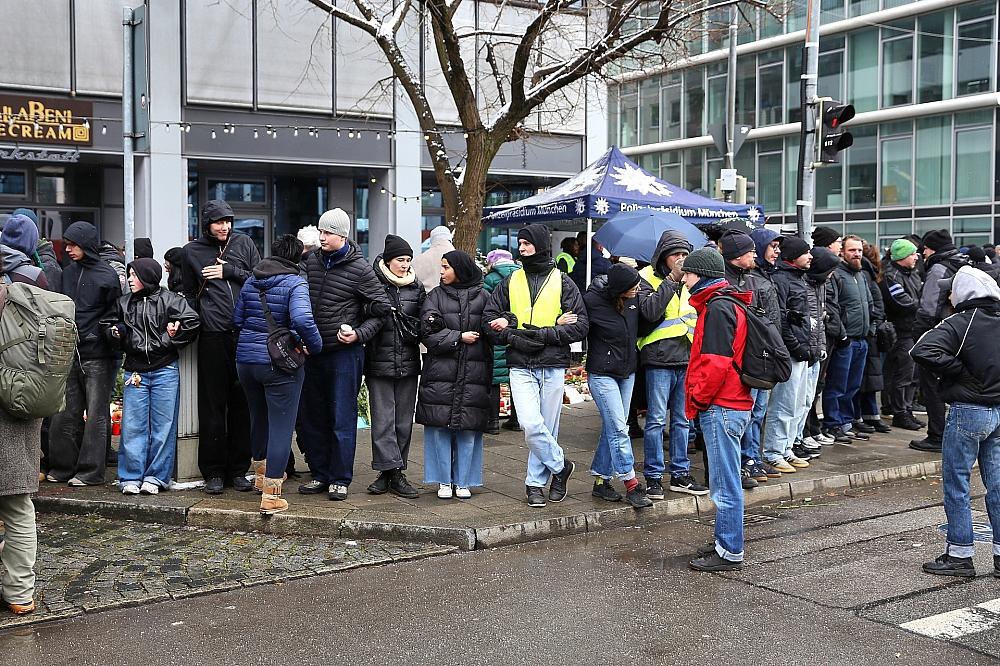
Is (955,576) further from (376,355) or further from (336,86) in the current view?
(336,86)

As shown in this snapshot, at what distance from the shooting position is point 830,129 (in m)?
12.0

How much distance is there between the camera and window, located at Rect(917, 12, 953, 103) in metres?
32.8

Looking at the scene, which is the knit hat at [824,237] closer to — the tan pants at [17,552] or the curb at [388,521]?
the curb at [388,521]

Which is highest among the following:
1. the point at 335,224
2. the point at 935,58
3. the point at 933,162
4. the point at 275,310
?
the point at 935,58

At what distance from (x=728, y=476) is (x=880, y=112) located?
31.5 m

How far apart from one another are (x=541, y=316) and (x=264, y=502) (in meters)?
2.37

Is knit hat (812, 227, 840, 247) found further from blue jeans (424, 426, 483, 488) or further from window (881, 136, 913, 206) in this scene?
window (881, 136, 913, 206)

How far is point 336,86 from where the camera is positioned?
18516 millimetres

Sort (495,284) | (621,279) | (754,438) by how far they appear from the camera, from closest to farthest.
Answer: (621,279) → (754,438) → (495,284)

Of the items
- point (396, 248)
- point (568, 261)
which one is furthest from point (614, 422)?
point (568, 261)

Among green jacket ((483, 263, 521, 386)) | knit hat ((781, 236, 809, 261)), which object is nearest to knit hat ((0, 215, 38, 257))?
green jacket ((483, 263, 521, 386))

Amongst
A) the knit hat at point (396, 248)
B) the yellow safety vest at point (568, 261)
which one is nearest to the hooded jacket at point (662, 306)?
the knit hat at point (396, 248)

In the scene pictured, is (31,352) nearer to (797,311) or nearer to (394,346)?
(394,346)

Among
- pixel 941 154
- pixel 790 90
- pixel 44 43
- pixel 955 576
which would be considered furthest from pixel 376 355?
pixel 790 90
